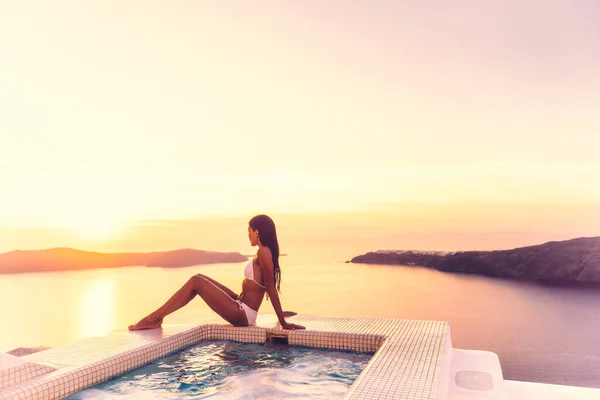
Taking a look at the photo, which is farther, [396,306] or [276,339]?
[396,306]

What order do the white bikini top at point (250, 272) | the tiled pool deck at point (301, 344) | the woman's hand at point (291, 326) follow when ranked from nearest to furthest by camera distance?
the tiled pool deck at point (301, 344)
the woman's hand at point (291, 326)
the white bikini top at point (250, 272)

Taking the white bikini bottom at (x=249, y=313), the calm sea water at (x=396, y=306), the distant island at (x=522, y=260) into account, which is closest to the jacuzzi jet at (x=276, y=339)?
the white bikini bottom at (x=249, y=313)

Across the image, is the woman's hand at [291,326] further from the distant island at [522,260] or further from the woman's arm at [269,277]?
the distant island at [522,260]

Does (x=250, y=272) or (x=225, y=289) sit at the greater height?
(x=250, y=272)

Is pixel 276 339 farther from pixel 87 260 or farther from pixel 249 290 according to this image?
pixel 87 260

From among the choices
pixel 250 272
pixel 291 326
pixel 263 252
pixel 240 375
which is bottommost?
pixel 240 375

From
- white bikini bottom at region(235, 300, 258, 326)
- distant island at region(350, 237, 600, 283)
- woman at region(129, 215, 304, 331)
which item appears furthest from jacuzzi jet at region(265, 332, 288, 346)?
distant island at region(350, 237, 600, 283)

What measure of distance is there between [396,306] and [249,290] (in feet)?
30.4

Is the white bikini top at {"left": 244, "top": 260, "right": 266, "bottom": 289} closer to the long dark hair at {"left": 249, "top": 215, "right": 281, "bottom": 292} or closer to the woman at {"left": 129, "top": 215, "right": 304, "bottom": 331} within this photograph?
the woman at {"left": 129, "top": 215, "right": 304, "bottom": 331}

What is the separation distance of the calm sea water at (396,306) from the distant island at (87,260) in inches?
20.5

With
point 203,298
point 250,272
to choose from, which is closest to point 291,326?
point 250,272

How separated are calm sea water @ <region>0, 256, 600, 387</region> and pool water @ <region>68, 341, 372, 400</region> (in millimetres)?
806

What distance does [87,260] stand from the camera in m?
14.3

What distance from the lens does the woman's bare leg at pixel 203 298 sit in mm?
4484
